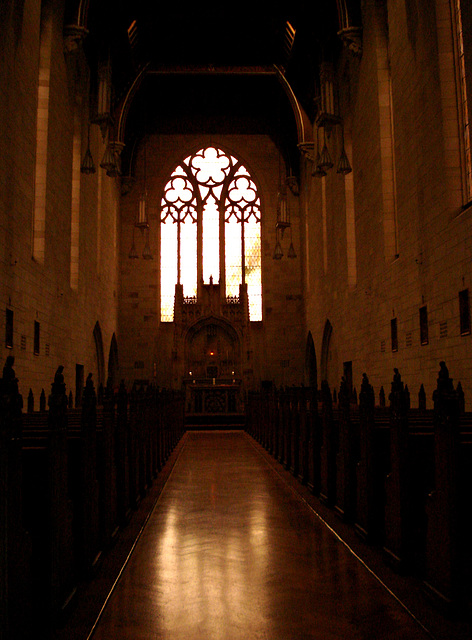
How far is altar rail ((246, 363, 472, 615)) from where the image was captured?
317cm

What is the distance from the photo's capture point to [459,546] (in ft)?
10.2

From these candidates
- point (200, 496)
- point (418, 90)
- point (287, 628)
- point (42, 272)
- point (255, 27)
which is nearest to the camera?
point (287, 628)

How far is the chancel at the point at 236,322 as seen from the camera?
3.25 m

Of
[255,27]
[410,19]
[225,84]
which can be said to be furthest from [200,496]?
[225,84]

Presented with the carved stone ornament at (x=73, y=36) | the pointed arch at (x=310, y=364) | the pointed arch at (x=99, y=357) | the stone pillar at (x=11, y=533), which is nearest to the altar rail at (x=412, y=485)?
the stone pillar at (x=11, y=533)

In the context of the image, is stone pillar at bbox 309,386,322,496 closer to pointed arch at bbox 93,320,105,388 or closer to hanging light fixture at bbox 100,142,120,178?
hanging light fixture at bbox 100,142,120,178

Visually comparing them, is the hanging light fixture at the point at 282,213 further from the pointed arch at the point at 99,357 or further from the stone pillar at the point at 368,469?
the stone pillar at the point at 368,469

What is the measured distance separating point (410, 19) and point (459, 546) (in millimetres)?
10745

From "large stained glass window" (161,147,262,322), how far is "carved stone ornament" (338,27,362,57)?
10.3 metres

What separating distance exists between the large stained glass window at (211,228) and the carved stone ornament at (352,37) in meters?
10.3

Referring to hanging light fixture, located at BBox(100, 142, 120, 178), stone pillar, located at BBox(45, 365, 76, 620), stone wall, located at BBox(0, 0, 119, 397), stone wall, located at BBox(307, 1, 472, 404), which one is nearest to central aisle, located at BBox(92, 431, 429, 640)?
stone pillar, located at BBox(45, 365, 76, 620)

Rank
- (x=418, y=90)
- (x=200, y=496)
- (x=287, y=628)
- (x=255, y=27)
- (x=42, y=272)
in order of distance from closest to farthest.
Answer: (x=287, y=628) < (x=200, y=496) < (x=418, y=90) < (x=42, y=272) < (x=255, y=27)

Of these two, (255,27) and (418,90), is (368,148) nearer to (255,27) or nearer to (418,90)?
(418,90)

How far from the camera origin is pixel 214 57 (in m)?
20.8
